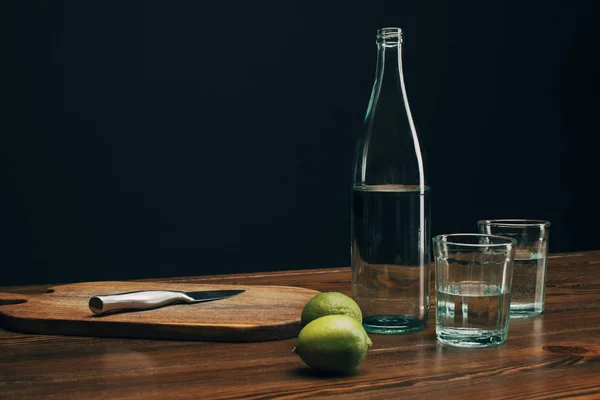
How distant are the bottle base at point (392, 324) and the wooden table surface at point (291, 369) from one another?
0.02 m

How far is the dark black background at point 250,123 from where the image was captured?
120 inches

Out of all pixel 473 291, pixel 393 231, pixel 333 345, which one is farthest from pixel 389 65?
pixel 333 345

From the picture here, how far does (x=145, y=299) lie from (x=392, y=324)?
37cm

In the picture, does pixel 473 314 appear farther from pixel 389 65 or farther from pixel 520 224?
pixel 389 65

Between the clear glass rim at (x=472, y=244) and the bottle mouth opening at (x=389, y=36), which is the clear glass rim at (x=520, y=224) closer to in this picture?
the clear glass rim at (x=472, y=244)

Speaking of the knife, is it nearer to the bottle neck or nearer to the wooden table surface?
the wooden table surface

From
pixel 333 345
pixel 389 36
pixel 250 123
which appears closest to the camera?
pixel 333 345

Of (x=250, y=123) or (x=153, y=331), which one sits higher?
(x=250, y=123)

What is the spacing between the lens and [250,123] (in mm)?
3295

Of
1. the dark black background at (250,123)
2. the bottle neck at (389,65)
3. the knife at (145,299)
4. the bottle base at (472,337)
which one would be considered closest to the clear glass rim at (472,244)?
the bottle base at (472,337)

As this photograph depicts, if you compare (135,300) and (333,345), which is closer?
(333,345)

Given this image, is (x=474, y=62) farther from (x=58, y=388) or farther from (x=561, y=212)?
(x=58, y=388)

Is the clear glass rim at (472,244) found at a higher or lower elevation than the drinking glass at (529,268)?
higher

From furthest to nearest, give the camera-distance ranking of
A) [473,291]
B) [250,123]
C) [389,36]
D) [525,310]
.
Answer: [250,123]
[525,310]
[389,36]
[473,291]
